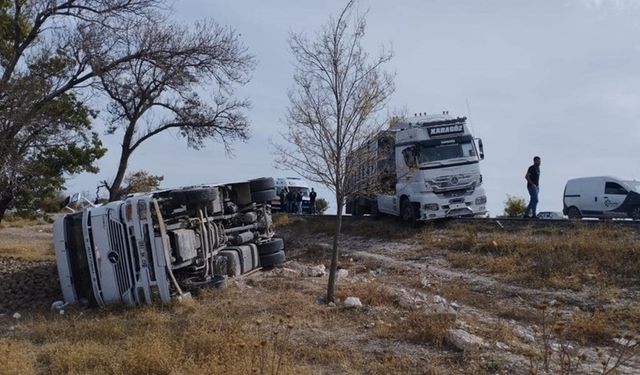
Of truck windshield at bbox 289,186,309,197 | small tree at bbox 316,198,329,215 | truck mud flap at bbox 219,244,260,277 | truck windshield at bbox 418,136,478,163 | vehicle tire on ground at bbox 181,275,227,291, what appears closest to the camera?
vehicle tire on ground at bbox 181,275,227,291

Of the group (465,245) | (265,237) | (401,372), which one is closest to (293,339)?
(401,372)

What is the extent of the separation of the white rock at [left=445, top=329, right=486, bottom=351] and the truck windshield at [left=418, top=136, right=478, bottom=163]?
11.4 m

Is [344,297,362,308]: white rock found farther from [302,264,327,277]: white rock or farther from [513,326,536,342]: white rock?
[302,264,327,277]: white rock

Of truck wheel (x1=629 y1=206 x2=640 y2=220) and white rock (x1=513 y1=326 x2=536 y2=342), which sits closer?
white rock (x1=513 y1=326 x2=536 y2=342)

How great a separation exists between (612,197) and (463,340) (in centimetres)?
2103

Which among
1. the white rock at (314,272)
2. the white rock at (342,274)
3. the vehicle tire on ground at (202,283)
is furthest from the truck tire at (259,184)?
the vehicle tire on ground at (202,283)

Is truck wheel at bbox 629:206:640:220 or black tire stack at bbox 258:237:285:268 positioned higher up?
black tire stack at bbox 258:237:285:268

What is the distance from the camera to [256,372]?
5.86m

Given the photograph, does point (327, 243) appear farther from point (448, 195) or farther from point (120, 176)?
point (120, 176)

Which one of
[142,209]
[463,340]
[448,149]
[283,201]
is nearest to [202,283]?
[142,209]

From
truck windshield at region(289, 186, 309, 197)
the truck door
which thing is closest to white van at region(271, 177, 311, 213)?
truck windshield at region(289, 186, 309, 197)

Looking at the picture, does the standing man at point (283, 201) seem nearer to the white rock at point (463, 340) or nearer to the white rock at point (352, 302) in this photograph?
the white rock at point (352, 302)

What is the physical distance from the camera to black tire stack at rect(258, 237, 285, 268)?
1331 cm

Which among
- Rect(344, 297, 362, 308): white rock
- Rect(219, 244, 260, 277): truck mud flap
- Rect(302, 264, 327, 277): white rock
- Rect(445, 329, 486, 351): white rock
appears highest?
Rect(219, 244, 260, 277): truck mud flap
